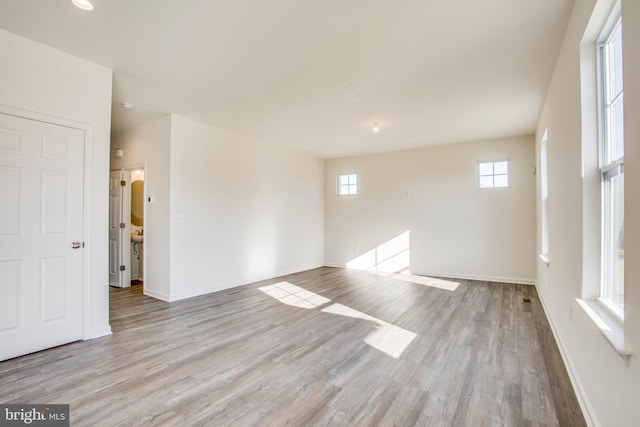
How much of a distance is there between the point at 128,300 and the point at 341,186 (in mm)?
4983

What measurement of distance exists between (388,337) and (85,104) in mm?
3820

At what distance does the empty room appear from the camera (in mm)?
1892

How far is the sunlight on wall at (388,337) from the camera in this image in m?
2.84

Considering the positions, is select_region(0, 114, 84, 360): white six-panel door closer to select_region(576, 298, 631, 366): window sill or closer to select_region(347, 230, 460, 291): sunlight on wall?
select_region(576, 298, 631, 366): window sill

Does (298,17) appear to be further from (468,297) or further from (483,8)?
(468,297)

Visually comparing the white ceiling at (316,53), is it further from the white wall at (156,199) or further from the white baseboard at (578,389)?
the white baseboard at (578,389)

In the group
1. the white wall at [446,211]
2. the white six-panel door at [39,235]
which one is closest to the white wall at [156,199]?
the white six-panel door at [39,235]

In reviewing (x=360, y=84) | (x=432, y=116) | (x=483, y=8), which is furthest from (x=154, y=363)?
(x=432, y=116)

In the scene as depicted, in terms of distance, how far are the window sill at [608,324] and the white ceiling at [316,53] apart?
2035 mm

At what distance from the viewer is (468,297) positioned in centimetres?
465

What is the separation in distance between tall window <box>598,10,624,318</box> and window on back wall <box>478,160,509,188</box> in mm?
4152

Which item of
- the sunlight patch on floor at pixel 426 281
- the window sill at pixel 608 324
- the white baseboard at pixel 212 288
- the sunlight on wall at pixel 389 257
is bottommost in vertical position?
the sunlight patch on floor at pixel 426 281

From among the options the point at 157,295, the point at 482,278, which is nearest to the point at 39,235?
the point at 157,295

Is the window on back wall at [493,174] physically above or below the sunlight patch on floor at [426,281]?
above
